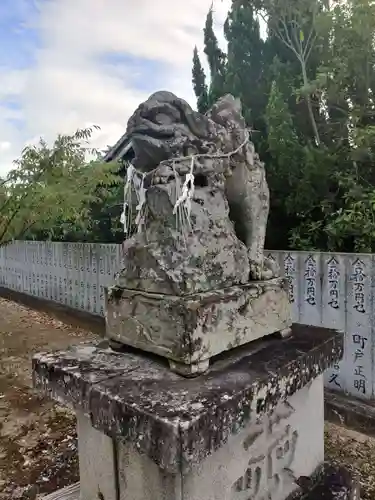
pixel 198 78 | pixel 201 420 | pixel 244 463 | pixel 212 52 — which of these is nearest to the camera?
pixel 201 420

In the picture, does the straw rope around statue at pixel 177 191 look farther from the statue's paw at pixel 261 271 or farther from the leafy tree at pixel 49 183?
the leafy tree at pixel 49 183

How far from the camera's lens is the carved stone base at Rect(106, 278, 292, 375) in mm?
1333

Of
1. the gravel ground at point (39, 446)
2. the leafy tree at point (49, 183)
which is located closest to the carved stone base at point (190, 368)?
the gravel ground at point (39, 446)

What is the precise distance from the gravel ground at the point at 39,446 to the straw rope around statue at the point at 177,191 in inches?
74.3

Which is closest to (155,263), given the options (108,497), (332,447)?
(108,497)

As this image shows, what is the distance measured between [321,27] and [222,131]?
13.5ft

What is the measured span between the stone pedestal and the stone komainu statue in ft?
1.06

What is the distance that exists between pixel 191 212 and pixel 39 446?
2761mm

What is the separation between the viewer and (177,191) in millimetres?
1470

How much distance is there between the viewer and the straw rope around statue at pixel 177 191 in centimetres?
145

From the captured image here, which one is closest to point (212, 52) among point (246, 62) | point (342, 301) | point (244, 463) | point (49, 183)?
point (246, 62)

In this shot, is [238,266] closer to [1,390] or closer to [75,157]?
[1,390]

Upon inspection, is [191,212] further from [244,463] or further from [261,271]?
[244,463]

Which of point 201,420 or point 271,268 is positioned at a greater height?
point 271,268
